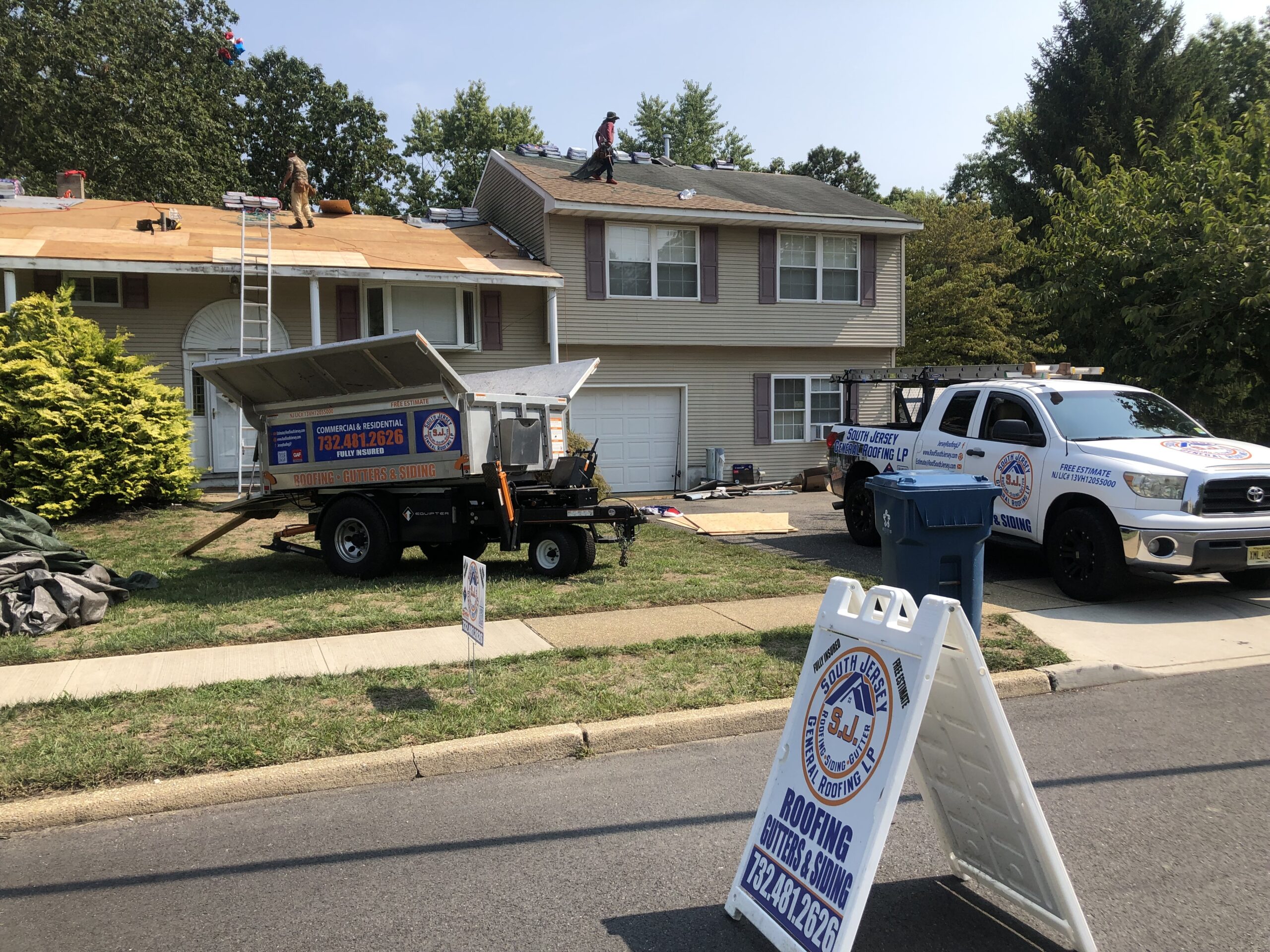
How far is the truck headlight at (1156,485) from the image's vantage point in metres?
8.15

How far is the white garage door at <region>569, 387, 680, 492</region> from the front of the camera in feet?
66.6

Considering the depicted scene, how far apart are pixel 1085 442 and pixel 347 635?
272 inches

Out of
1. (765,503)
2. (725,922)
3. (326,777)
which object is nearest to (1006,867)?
(725,922)

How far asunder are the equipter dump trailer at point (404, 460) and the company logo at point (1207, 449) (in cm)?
517

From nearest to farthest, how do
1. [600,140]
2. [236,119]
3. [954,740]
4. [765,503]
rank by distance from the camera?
[954,740]
[765,503]
[600,140]
[236,119]

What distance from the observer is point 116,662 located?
666 cm

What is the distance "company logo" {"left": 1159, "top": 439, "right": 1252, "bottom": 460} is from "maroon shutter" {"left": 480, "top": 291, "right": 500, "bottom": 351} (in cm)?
1312

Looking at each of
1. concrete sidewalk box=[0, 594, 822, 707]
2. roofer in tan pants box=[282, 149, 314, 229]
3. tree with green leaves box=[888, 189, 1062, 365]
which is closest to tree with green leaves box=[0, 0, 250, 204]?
roofer in tan pants box=[282, 149, 314, 229]

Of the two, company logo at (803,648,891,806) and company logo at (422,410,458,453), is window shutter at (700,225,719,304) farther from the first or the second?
company logo at (803,648,891,806)

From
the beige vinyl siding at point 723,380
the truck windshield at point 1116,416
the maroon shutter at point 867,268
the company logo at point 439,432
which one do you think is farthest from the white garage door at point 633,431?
the truck windshield at point 1116,416

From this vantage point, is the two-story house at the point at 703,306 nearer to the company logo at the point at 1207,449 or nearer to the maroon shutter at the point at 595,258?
the maroon shutter at the point at 595,258

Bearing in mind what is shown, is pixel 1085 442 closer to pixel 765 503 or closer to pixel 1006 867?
pixel 1006 867

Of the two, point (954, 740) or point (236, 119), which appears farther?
point (236, 119)

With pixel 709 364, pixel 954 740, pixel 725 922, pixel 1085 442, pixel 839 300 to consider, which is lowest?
pixel 725 922
